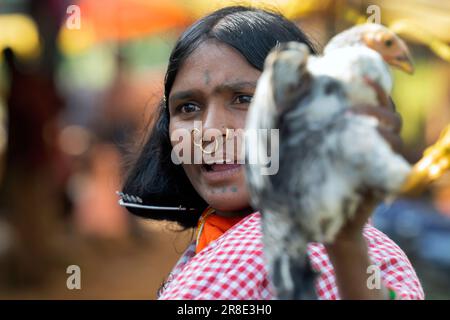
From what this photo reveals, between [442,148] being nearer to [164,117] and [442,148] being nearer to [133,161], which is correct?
[164,117]

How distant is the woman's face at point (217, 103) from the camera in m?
1.06

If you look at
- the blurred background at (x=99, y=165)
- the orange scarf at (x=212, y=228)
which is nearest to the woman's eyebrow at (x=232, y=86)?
the orange scarf at (x=212, y=228)

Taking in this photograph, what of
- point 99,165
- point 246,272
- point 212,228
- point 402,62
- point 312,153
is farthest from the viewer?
point 99,165

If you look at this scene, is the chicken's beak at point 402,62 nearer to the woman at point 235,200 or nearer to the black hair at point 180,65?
the woman at point 235,200

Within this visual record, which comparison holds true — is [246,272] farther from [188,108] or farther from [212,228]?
[188,108]

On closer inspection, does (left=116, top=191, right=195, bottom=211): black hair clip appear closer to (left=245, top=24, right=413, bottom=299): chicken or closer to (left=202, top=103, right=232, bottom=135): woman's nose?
(left=202, top=103, right=232, bottom=135): woman's nose

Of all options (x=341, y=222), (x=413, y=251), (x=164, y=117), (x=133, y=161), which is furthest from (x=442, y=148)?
(x=413, y=251)

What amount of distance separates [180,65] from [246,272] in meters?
0.44

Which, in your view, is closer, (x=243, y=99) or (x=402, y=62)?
(x=402, y=62)

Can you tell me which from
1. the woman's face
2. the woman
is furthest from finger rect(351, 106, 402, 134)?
the woman's face

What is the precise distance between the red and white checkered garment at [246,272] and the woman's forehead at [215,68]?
0.79 feet

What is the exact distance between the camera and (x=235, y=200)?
1.08 m

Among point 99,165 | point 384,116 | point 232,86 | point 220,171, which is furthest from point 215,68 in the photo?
point 99,165

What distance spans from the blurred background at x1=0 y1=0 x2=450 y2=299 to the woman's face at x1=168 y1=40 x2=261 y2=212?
73.3 inches
